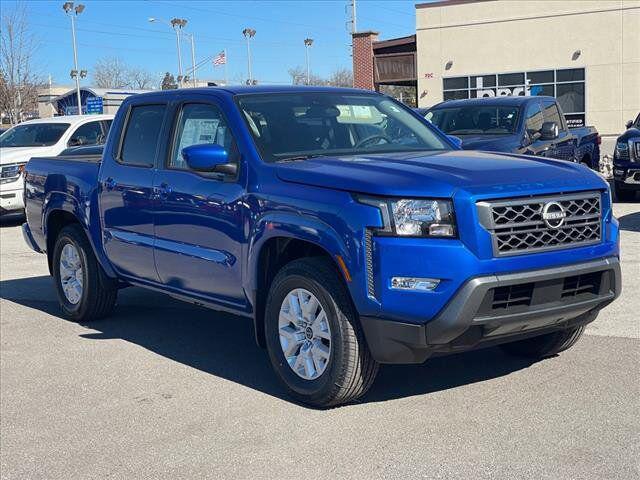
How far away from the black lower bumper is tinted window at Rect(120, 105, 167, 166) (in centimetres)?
267

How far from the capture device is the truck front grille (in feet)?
14.9

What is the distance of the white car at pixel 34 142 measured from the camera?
50.7 ft

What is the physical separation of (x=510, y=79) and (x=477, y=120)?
1076 inches

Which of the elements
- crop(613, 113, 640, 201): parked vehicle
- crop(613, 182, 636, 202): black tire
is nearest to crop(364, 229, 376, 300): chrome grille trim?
crop(613, 113, 640, 201): parked vehicle

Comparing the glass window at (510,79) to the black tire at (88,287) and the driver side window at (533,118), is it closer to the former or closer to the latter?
the driver side window at (533,118)

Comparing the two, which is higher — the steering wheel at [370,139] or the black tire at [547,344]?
the steering wheel at [370,139]

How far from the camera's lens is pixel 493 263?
4480 mm

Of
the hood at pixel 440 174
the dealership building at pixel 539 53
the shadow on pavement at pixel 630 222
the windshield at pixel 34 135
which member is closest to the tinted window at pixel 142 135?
the hood at pixel 440 174

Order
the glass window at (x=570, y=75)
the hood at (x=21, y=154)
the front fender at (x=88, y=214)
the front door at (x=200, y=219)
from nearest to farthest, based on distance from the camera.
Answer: the front door at (x=200, y=219) < the front fender at (x=88, y=214) < the hood at (x=21, y=154) < the glass window at (x=570, y=75)

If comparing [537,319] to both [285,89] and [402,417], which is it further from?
[285,89]

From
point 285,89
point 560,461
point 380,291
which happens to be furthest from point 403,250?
point 285,89

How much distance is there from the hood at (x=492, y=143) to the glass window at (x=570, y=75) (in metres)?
27.6

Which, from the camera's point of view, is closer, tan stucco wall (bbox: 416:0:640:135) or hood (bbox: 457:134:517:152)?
hood (bbox: 457:134:517:152)

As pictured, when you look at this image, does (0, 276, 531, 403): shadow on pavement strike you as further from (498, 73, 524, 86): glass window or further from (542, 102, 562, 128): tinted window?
(498, 73, 524, 86): glass window
